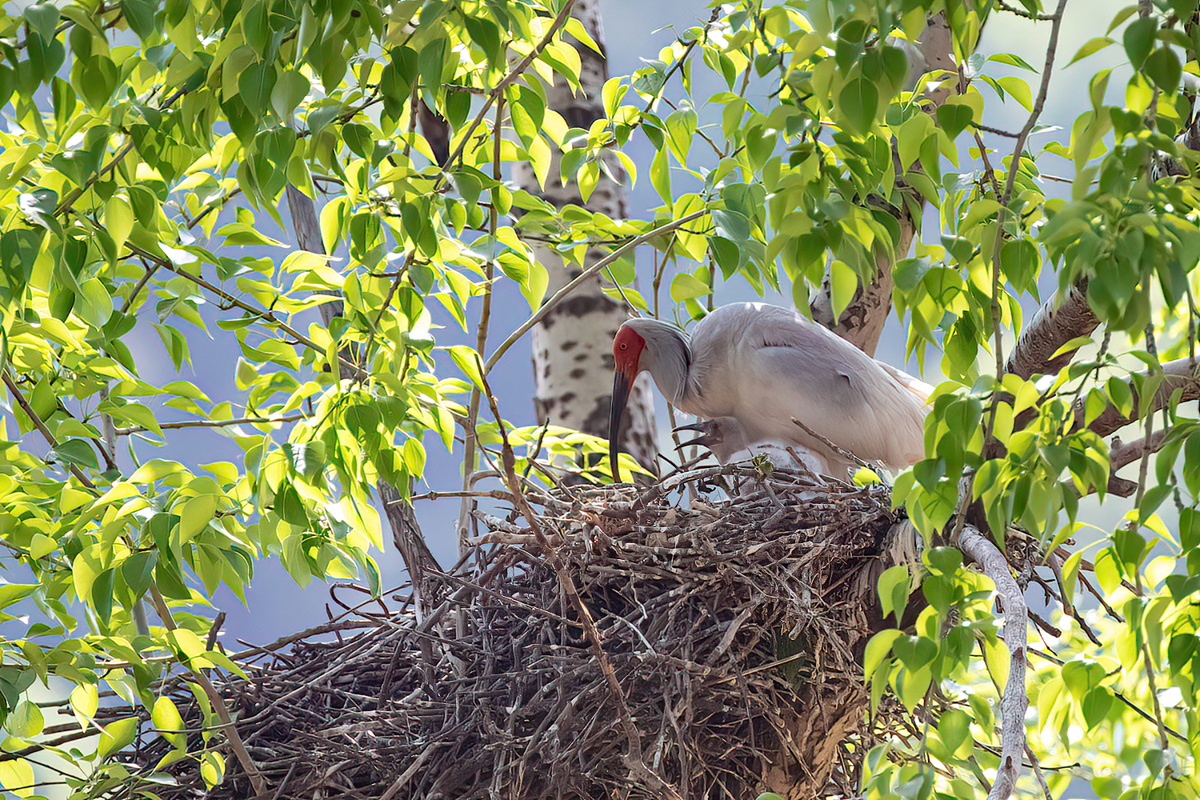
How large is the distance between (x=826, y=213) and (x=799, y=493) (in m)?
1.23

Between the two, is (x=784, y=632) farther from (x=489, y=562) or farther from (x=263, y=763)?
(x=263, y=763)

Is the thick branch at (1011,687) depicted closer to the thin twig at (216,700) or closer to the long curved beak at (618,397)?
the thin twig at (216,700)

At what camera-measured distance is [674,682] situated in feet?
6.77

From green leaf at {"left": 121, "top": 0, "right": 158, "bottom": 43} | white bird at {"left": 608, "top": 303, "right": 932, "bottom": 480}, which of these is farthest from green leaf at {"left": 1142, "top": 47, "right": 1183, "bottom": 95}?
white bird at {"left": 608, "top": 303, "right": 932, "bottom": 480}

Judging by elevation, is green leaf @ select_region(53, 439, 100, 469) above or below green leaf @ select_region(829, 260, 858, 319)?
above

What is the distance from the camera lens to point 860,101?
1.27 m

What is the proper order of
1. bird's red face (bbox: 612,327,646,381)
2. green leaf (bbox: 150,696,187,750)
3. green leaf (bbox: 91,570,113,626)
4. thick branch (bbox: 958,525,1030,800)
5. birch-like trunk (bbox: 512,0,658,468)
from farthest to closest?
birch-like trunk (bbox: 512,0,658,468) < bird's red face (bbox: 612,327,646,381) < green leaf (bbox: 150,696,187,750) < green leaf (bbox: 91,570,113,626) < thick branch (bbox: 958,525,1030,800)

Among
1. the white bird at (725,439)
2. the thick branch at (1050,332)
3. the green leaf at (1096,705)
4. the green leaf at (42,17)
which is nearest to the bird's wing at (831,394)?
the white bird at (725,439)

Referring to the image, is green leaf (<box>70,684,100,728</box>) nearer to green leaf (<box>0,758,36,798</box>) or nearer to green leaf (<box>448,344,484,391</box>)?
green leaf (<box>0,758,36,798</box>)

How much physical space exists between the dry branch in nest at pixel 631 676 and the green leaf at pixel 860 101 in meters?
0.96

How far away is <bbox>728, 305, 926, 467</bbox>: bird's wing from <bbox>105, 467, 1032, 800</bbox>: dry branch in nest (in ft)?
1.59

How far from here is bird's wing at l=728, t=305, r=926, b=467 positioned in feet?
9.39

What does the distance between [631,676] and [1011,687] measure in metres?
0.96

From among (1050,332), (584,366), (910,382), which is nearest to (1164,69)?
(1050,332)
